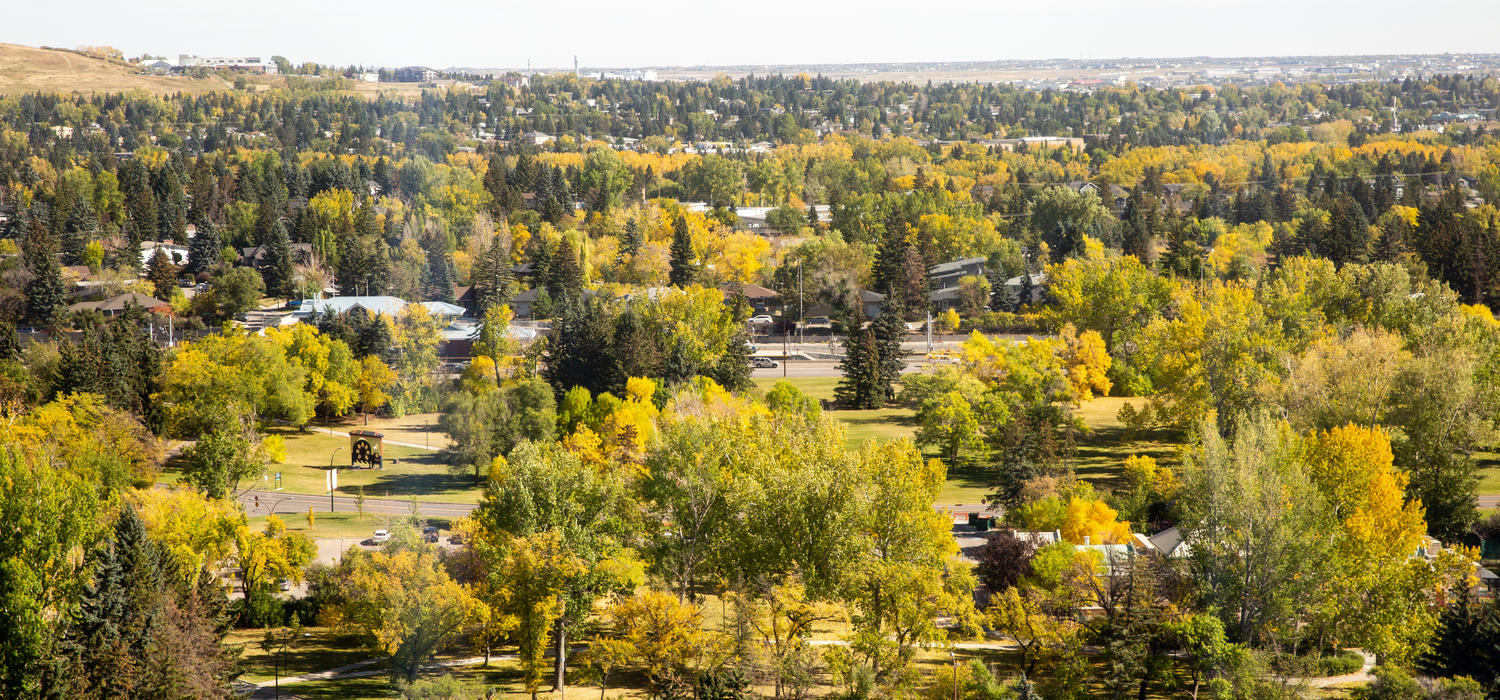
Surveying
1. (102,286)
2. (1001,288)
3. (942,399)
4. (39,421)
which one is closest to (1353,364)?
(942,399)

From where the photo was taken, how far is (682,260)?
79.6 metres

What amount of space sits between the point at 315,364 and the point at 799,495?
3078 centimetres

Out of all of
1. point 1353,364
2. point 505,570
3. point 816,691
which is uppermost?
point 1353,364

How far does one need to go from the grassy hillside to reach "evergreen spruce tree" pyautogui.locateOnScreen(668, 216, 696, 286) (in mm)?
134930

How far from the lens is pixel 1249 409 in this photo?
43656 millimetres

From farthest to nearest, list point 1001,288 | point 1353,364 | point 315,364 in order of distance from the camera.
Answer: point 1001,288 → point 315,364 → point 1353,364

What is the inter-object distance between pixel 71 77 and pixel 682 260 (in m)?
145

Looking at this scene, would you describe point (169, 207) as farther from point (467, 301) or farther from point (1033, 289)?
point (1033, 289)

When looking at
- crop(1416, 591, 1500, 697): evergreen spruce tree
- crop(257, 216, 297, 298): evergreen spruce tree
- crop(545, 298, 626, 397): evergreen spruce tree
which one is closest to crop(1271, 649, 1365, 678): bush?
crop(1416, 591, 1500, 697): evergreen spruce tree

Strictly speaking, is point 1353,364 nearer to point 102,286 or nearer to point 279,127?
point 102,286

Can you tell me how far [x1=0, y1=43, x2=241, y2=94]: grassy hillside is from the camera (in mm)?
184375

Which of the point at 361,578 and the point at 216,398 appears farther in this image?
the point at 216,398

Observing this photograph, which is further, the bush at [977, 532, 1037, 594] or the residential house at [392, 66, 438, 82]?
the residential house at [392, 66, 438, 82]

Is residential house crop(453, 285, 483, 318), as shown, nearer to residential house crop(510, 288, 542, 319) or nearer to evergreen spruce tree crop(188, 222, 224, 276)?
residential house crop(510, 288, 542, 319)
